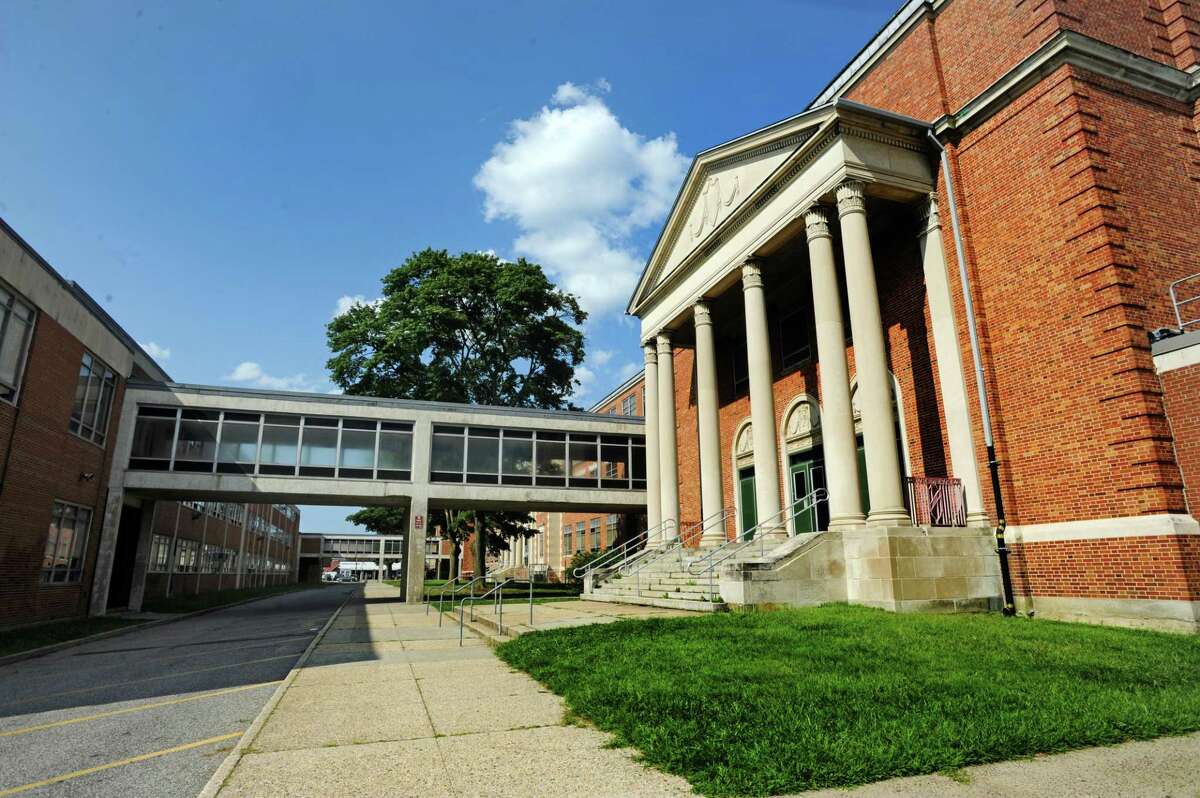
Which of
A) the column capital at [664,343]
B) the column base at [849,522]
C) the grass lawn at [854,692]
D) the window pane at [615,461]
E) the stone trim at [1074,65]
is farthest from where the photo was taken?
the window pane at [615,461]

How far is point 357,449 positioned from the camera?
2444 cm

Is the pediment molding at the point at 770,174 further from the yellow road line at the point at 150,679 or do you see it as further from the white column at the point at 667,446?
the yellow road line at the point at 150,679

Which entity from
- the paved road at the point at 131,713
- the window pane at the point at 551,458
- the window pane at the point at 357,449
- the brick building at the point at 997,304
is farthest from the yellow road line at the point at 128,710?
the window pane at the point at 551,458

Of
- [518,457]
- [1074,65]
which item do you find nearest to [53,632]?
[518,457]

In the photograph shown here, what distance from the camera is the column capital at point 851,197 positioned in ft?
48.5

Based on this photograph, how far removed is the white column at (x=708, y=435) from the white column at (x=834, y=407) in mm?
5032

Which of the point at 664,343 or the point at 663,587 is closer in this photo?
the point at 663,587

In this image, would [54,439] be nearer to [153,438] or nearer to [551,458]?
[153,438]

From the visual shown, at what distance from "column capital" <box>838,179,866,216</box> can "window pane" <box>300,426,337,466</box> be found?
730 inches

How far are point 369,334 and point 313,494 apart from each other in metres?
14.0

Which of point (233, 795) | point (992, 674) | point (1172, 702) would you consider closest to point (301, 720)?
point (233, 795)

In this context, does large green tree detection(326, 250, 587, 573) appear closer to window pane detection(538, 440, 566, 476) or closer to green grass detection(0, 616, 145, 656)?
window pane detection(538, 440, 566, 476)

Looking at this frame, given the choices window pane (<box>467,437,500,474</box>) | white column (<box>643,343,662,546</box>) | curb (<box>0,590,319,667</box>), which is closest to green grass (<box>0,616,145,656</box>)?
curb (<box>0,590,319,667</box>)

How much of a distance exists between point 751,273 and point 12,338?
18.4 m
